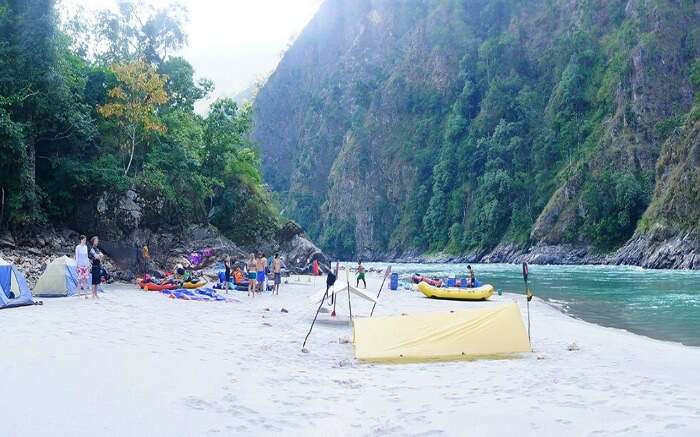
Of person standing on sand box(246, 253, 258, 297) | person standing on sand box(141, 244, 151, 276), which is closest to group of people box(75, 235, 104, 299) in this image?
person standing on sand box(246, 253, 258, 297)

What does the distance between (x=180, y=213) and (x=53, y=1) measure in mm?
13303

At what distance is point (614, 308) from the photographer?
934 inches

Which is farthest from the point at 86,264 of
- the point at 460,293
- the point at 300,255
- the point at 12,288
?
Result: the point at 300,255

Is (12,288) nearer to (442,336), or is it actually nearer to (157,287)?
(157,287)

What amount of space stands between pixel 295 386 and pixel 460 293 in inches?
762

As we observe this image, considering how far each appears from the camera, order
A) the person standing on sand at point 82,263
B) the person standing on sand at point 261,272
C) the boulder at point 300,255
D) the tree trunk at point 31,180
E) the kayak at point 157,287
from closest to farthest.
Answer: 1. the person standing on sand at point 82,263
2. the kayak at point 157,287
3. the person standing on sand at point 261,272
4. the tree trunk at point 31,180
5. the boulder at point 300,255

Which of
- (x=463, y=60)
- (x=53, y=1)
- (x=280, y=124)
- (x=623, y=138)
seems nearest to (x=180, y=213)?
(x=53, y=1)

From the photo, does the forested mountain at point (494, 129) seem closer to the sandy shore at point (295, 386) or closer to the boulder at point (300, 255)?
the boulder at point (300, 255)

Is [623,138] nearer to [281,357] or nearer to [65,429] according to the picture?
[281,357]

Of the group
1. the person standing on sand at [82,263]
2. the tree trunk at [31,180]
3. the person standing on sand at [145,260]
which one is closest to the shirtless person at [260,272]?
the person standing on sand at [145,260]

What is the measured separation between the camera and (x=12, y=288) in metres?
16.1

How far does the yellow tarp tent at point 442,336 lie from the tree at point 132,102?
25.0 m

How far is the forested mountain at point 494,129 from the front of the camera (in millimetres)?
74438

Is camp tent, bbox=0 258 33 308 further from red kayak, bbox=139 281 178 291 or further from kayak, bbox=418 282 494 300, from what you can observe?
kayak, bbox=418 282 494 300
